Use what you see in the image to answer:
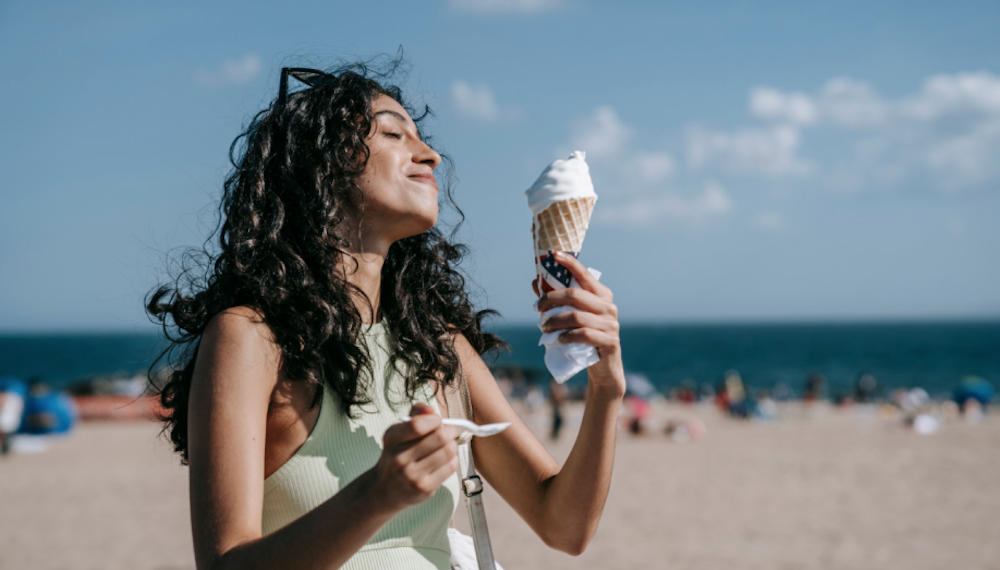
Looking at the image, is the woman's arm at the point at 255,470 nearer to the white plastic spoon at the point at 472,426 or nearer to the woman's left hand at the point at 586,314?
the white plastic spoon at the point at 472,426

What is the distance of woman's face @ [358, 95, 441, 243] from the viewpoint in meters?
2.00

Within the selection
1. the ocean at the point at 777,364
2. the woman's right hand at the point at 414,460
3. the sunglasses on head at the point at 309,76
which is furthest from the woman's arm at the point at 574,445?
the ocean at the point at 777,364

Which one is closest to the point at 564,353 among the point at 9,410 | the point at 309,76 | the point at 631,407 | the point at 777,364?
the point at 309,76

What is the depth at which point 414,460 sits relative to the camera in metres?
1.33

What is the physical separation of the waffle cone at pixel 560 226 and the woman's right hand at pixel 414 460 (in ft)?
2.34

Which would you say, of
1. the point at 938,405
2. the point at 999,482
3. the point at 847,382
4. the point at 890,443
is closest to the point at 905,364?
the point at 847,382

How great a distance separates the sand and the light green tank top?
313 cm

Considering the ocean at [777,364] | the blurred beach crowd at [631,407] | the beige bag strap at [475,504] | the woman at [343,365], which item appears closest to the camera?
the woman at [343,365]

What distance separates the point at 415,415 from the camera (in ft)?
4.47

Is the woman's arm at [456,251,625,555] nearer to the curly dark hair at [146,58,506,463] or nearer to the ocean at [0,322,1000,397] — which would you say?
the curly dark hair at [146,58,506,463]

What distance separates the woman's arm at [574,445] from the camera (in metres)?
1.62

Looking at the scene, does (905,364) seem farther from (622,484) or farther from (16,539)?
(16,539)

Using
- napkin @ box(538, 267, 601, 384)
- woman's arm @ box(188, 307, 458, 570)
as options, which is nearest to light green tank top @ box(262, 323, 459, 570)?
woman's arm @ box(188, 307, 458, 570)

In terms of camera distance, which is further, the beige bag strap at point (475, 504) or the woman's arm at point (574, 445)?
the beige bag strap at point (475, 504)
